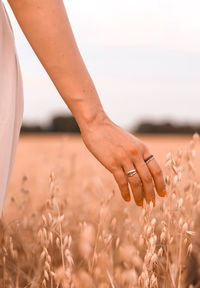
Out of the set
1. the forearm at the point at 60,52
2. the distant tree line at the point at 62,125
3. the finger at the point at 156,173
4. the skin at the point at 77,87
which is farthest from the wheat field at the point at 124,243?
the distant tree line at the point at 62,125

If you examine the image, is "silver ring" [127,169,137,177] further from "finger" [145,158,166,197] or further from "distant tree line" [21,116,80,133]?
"distant tree line" [21,116,80,133]

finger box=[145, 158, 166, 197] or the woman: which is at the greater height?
the woman

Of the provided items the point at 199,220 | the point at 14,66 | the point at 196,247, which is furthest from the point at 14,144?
the point at 199,220

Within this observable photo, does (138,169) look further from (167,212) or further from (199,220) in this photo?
(199,220)

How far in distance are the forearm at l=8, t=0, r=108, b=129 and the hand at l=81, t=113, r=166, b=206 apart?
3 centimetres

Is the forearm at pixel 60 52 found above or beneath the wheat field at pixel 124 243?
above

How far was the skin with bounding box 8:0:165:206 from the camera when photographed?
943 millimetres

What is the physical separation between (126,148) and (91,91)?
0.51ft

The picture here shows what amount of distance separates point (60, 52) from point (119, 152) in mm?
261

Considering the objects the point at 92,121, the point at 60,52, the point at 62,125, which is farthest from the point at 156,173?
the point at 62,125

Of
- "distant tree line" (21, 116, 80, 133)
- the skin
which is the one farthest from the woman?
"distant tree line" (21, 116, 80, 133)

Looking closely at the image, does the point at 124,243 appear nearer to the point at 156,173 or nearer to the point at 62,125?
the point at 156,173

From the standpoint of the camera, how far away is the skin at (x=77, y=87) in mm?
943

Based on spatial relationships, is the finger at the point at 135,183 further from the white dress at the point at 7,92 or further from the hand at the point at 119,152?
the white dress at the point at 7,92
